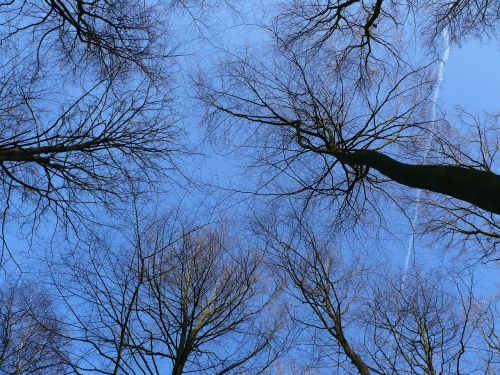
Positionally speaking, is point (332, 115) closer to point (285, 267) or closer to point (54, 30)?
point (285, 267)

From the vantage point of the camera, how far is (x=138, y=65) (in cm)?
502

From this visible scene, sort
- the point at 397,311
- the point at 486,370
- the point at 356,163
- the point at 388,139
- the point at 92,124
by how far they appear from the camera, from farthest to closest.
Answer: the point at 397,311 → the point at 486,370 → the point at 388,139 → the point at 356,163 → the point at 92,124

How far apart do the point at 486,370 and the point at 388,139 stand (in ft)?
13.1

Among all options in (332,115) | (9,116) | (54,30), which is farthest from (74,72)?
(332,115)

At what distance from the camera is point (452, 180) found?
3.47m

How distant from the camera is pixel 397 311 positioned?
667 cm

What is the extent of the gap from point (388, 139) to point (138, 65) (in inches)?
132

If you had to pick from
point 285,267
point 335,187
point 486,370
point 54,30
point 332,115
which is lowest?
point 486,370

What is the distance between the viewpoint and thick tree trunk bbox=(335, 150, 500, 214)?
10.4 feet

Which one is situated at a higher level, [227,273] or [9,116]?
[9,116]

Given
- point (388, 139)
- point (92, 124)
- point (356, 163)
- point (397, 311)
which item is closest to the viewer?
point (92, 124)

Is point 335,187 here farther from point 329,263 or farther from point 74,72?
point 74,72

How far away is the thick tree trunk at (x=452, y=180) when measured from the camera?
318 cm

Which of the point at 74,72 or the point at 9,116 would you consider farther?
the point at 74,72
